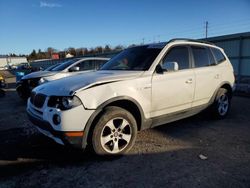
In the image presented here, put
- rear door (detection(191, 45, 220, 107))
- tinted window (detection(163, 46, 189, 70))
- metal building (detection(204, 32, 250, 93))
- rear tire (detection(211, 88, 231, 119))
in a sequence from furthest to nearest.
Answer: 1. metal building (detection(204, 32, 250, 93))
2. rear tire (detection(211, 88, 231, 119))
3. rear door (detection(191, 45, 220, 107))
4. tinted window (detection(163, 46, 189, 70))

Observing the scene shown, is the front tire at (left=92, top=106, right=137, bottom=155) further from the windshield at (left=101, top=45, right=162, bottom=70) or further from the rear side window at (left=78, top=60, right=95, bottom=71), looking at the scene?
the rear side window at (left=78, top=60, right=95, bottom=71)

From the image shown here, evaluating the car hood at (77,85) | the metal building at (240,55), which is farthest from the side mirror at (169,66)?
the metal building at (240,55)

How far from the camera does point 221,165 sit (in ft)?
10.0

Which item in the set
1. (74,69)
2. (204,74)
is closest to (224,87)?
(204,74)

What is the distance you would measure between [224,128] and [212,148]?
4.03 ft

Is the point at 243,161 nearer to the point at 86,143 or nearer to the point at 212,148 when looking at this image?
the point at 212,148

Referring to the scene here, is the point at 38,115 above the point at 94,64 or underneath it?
underneath

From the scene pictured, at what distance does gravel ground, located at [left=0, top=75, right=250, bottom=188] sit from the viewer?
272 centimetres

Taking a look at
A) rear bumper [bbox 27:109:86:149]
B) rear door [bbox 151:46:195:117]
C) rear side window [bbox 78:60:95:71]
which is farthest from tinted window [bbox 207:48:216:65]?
rear side window [bbox 78:60:95:71]

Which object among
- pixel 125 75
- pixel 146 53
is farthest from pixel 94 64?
pixel 125 75

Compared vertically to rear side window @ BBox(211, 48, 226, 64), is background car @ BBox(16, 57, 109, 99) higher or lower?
lower

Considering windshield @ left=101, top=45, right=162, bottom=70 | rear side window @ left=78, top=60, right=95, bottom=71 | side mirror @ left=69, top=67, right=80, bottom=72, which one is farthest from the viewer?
rear side window @ left=78, top=60, right=95, bottom=71

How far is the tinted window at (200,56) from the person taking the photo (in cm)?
456

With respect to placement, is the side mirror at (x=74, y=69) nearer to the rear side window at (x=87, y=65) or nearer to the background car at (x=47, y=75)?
the background car at (x=47, y=75)
